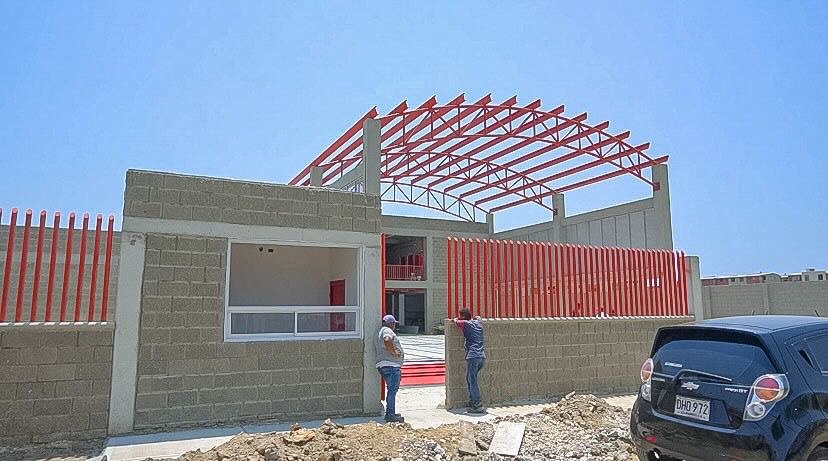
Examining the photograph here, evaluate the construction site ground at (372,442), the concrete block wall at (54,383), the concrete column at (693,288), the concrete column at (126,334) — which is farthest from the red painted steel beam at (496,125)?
Result: the concrete block wall at (54,383)

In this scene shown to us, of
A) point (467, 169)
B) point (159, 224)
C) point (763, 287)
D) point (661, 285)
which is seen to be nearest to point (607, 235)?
point (467, 169)

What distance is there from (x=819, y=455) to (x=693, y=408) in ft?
2.65

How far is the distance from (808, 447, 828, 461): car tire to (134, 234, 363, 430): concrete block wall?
577cm

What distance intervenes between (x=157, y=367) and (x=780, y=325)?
6.72m

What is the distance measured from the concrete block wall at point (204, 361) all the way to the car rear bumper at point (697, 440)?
4619mm

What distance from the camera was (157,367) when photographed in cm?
736

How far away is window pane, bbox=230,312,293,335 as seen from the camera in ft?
26.3

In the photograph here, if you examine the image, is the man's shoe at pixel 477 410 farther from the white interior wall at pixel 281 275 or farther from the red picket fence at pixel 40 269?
the red picket fence at pixel 40 269

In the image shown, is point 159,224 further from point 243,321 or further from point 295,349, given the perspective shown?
point 295,349

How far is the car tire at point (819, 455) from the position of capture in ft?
13.2

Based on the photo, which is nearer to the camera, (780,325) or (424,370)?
(780,325)

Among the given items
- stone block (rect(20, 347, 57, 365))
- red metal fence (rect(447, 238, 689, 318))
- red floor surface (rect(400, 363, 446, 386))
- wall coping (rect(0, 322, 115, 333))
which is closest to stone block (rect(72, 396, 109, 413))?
stone block (rect(20, 347, 57, 365))

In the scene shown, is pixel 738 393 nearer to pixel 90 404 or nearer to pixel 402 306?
pixel 90 404

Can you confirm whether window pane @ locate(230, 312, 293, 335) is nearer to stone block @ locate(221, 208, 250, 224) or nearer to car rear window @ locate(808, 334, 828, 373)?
stone block @ locate(221, 208, 250, 224)
